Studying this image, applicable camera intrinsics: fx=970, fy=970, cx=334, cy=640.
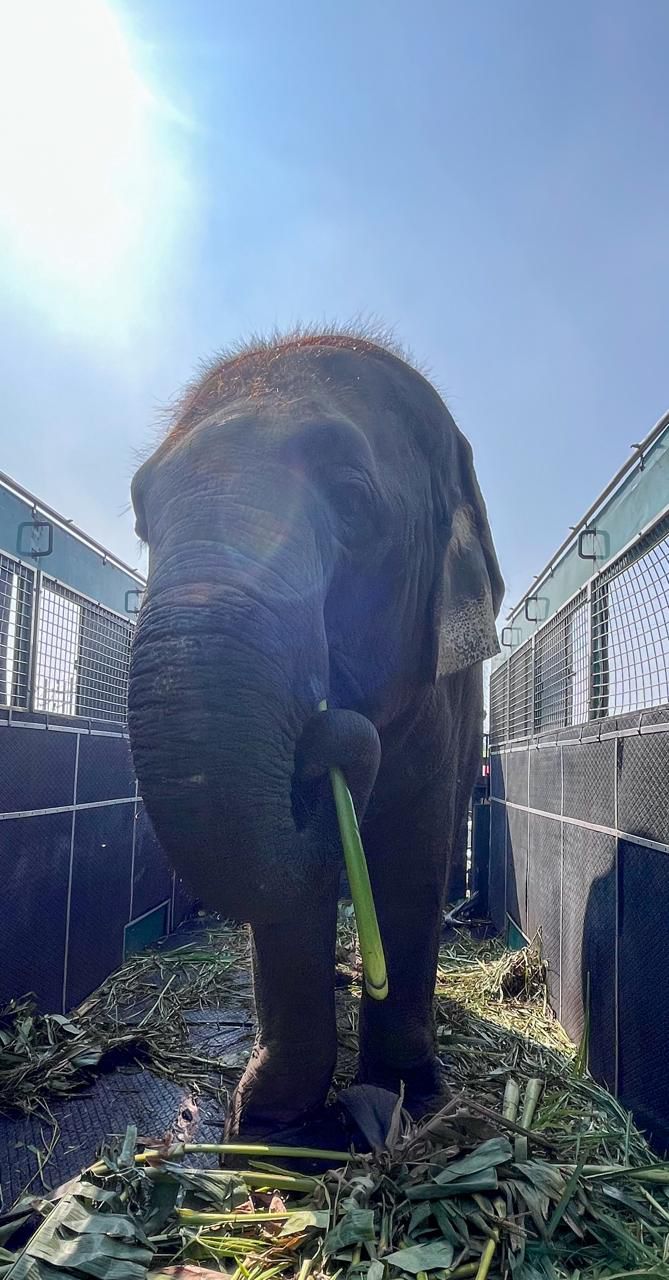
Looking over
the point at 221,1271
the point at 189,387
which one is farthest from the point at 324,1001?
the point at 189,387

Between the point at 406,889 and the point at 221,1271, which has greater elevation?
the point at 406,889

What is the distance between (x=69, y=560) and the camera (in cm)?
638

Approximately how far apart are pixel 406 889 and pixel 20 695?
2.59m

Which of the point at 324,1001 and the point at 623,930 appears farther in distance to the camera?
the point at 623,930

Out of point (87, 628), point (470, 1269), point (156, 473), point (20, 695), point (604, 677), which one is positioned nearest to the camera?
point (470, 1269)

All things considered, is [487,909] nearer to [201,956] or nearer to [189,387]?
[201,956]

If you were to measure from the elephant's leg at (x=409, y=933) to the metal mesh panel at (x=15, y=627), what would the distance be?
2265 millimetres

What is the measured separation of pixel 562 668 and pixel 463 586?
2.48 meters

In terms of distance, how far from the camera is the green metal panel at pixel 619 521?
13.9 ft

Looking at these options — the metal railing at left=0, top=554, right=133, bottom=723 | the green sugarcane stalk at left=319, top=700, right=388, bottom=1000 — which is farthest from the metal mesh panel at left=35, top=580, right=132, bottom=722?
the green sugarcane stalk at left=319, top=700, right=388, bottom=1000

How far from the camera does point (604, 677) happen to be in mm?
5129

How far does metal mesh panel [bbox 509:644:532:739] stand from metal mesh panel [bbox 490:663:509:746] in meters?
0.46

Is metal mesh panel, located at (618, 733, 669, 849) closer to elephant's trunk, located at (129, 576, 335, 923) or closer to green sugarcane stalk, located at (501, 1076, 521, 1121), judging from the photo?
green sugarcane stalk, located at (501, 1076, 521, 1121)

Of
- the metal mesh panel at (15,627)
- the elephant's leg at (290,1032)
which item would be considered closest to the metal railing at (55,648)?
the metal mesh panel at (15,627)
